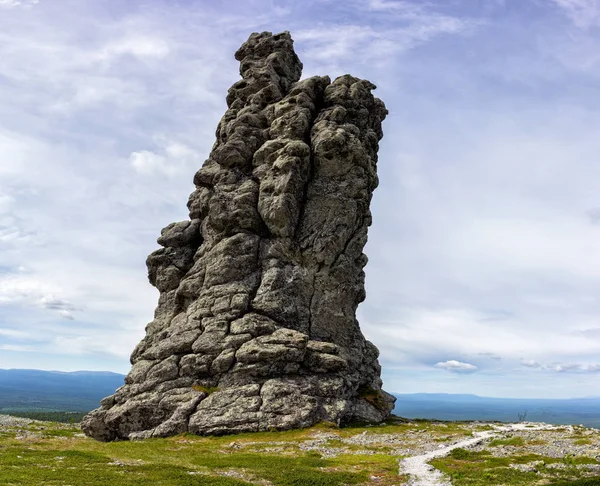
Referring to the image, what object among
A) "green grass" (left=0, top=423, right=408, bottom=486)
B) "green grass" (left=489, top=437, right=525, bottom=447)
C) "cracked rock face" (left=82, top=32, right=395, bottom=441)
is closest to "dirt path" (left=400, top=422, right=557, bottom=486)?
"green grass" (left=0, top=423, right=408, bottom=486)

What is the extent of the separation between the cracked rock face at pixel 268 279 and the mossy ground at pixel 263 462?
25.5ft

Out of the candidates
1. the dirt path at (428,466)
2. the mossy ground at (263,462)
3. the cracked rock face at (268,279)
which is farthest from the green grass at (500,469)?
the cracked rock face at (268,279)

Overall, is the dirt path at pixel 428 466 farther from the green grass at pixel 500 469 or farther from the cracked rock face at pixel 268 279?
the cracked rock face at pixel 268 279

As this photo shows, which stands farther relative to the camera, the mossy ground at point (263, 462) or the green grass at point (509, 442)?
the green grass at point (509, 442)

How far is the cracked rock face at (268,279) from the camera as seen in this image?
256 feet

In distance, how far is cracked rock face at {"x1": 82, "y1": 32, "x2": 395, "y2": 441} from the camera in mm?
77938

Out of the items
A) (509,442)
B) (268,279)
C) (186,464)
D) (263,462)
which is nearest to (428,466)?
(263,462)

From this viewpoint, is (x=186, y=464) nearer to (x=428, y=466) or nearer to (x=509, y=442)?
(x=428, y=466)

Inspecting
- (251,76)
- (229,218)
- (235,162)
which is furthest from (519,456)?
(251,76)

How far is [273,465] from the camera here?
4891 cm

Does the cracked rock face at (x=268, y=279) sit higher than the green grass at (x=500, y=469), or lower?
higher

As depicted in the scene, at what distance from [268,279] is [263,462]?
41558mm

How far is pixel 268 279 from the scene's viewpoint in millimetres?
88938

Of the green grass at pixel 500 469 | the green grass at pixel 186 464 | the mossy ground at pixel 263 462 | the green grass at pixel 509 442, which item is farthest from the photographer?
the green grass at pixel 509 442
